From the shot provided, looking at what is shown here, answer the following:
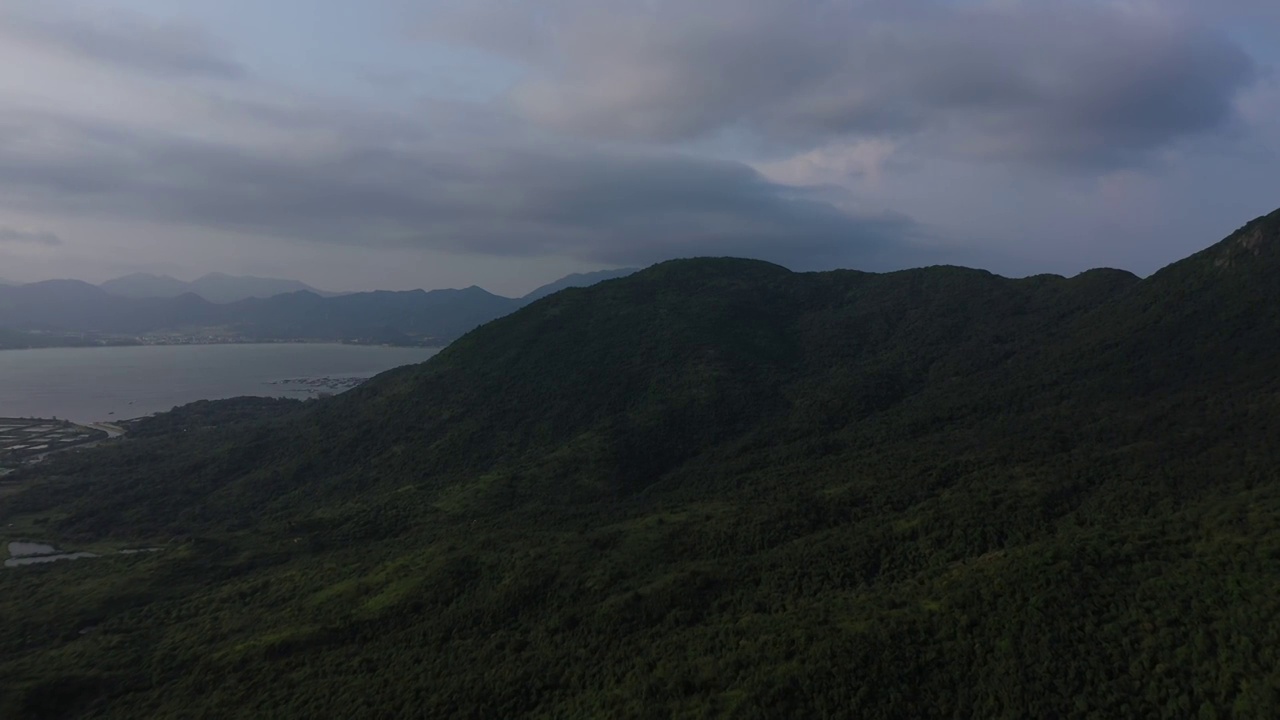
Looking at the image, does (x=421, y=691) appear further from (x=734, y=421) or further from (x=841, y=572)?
(x=734, y=421)

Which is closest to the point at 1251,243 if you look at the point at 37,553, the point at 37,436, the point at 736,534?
the point at 736,534

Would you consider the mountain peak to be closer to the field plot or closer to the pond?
→ the pond

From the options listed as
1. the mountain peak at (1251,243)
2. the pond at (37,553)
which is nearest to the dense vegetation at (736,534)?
the mountain peak at (1251,243)

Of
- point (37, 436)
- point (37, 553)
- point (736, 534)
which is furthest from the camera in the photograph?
point (37, 436)

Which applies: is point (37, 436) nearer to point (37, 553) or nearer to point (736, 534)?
point (37, 553)

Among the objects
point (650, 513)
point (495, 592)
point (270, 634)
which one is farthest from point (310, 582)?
point (650, 513)

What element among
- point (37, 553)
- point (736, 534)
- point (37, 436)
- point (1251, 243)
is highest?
point (1251, 243)

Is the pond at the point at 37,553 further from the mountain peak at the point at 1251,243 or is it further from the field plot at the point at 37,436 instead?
the mountain peak at the point at 1251,243

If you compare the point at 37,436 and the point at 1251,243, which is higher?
the point at 1251,243
